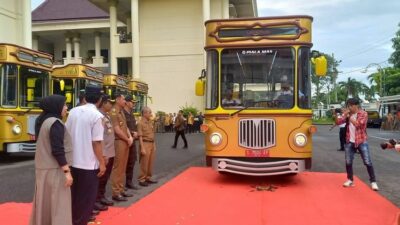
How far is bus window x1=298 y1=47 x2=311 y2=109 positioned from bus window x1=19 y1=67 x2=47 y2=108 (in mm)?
8627

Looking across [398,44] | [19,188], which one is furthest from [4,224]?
[398,44]

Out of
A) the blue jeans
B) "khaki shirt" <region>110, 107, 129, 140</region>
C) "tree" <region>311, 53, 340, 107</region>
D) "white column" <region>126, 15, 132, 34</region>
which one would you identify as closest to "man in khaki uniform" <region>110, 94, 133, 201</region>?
"khaki shirt" <region>110, 107, 129, 140</region>

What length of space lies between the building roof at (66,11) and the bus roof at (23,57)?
117ft

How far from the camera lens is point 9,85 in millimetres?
14391

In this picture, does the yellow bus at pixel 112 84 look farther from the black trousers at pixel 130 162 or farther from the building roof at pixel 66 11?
the building roof at pixel 66 11

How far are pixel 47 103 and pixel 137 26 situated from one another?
35852mm

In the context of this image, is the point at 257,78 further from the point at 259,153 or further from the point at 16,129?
the point at 16,129

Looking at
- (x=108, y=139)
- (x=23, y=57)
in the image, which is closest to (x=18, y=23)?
(x=23, y=57)

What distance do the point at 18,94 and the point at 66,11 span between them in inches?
1633

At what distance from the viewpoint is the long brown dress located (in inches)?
206

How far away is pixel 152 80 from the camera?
136ft

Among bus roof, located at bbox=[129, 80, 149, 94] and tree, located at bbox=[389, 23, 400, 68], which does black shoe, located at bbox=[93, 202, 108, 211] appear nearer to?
bus roof, located at bbox=[129, 80, 149, 94]

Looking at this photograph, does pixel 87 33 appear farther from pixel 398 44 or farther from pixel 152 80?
pixel 398 44

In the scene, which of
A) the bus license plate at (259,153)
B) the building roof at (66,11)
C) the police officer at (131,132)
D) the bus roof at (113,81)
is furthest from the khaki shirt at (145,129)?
the building roof at (66,11)
